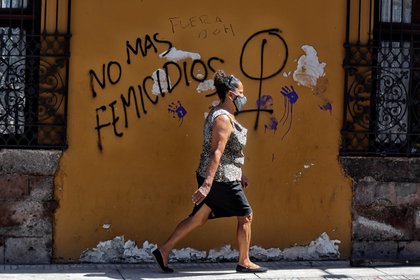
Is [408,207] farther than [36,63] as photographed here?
Yes

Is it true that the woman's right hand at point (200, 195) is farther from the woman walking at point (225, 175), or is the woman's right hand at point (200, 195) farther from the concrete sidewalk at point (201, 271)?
the concrete sidewalk at point (201, 271)

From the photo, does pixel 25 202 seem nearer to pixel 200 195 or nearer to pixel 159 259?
pixel 159 259

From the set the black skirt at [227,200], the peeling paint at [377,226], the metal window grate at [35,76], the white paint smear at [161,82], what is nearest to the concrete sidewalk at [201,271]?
the peeling paint at [377,226]

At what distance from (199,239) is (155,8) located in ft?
7.13

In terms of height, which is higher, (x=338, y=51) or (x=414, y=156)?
(x=338, y=51)

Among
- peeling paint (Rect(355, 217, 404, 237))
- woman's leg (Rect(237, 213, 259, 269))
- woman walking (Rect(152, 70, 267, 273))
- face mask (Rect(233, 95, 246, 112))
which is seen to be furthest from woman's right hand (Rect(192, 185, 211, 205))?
peeling paint (Rect(355, 217, 404, 237))

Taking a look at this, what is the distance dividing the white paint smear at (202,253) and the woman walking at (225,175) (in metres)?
0.48

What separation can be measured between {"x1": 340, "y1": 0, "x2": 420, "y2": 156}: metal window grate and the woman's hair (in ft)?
4.49

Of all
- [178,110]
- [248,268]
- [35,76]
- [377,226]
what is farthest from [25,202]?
[377,226]

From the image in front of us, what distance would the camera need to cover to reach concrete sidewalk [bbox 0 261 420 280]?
291 inches

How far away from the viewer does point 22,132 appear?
7.81m

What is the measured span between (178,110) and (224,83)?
76 centimetres

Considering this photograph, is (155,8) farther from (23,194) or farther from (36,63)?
(23,194)

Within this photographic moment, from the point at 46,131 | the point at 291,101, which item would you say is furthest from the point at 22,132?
the point at 291,101
